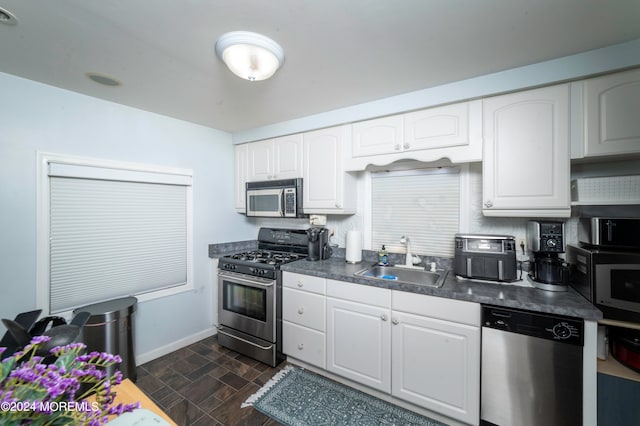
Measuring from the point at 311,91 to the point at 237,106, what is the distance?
75 cm

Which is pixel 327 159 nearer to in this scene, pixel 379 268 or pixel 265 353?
pixel 379 268

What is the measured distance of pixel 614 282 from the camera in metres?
1.42

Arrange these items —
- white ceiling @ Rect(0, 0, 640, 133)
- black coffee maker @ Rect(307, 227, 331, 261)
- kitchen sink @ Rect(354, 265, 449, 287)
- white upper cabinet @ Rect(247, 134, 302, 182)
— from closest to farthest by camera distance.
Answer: white ceiling @ Rect(0, 0, 640, 133)
kitchen sink @ Rect(354, 265, 449, 287)
black coffee maker @ Rect(307, 227, 331, 261)
white upper cabinet @ Rect(247, 134, 302, 182)

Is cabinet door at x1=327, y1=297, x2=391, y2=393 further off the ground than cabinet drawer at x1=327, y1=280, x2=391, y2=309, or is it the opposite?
cabinet drawer at x1=327, y1=280, x2=391, y2=309

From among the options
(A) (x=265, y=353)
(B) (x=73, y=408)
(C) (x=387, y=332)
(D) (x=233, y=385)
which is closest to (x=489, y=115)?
(C) (x=387, y=332)

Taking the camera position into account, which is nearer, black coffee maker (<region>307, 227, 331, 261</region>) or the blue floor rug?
the blue floor rug

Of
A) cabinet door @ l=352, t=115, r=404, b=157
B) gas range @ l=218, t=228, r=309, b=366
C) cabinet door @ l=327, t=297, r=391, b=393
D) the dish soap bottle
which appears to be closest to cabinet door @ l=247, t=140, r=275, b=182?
gas range @ l=218, t=228, r=309, b=366

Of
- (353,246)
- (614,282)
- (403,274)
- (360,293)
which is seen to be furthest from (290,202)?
(614,282)

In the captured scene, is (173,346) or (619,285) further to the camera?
(173,346)

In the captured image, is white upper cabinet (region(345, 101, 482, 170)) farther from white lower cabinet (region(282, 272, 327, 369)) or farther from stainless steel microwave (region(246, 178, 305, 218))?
white lower cabinet (region(282, 272, 327, 369))

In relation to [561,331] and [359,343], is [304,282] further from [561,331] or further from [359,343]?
[561,331]

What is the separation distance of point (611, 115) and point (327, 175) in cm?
193

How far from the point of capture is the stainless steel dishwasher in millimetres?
1392

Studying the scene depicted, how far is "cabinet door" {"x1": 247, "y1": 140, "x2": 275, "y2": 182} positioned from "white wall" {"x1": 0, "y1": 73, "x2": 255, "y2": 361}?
1.11 feet
